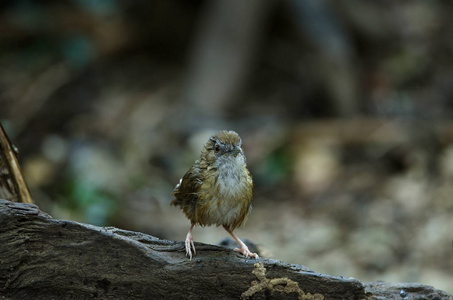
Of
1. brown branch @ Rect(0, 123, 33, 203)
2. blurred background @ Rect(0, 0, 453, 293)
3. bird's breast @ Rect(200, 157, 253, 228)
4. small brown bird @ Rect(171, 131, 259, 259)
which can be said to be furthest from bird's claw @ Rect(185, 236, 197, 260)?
blurred background @ Rect(0, 0, 453, 293)

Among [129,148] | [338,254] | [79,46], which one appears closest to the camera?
[338,254]

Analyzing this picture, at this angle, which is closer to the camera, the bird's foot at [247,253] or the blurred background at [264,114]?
the bird's foot at [247,253]

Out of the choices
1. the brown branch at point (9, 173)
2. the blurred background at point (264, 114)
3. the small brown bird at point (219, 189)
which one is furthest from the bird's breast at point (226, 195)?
the blurred background at point (264, 114)

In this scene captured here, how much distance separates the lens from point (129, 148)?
9.30 m

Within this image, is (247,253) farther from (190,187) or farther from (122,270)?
(122,270)

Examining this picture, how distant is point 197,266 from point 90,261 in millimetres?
650

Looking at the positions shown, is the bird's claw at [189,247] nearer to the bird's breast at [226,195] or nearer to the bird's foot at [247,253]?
the bird's breast at [226,195]

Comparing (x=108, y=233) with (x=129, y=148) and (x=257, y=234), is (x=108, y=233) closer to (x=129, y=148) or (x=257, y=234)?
(x=257, y=234)

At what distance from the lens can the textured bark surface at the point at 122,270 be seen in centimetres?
333

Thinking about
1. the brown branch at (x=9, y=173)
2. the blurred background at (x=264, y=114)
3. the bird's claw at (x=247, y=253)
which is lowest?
the bird's claw at (x=247, y=253)

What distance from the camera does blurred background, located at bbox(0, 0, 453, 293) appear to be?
7.31 metres

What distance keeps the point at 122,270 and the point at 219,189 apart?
0.79 m

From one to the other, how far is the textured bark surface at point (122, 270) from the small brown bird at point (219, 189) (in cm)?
16

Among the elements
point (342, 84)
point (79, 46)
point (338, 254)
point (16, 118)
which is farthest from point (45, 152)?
point (342, 84)
